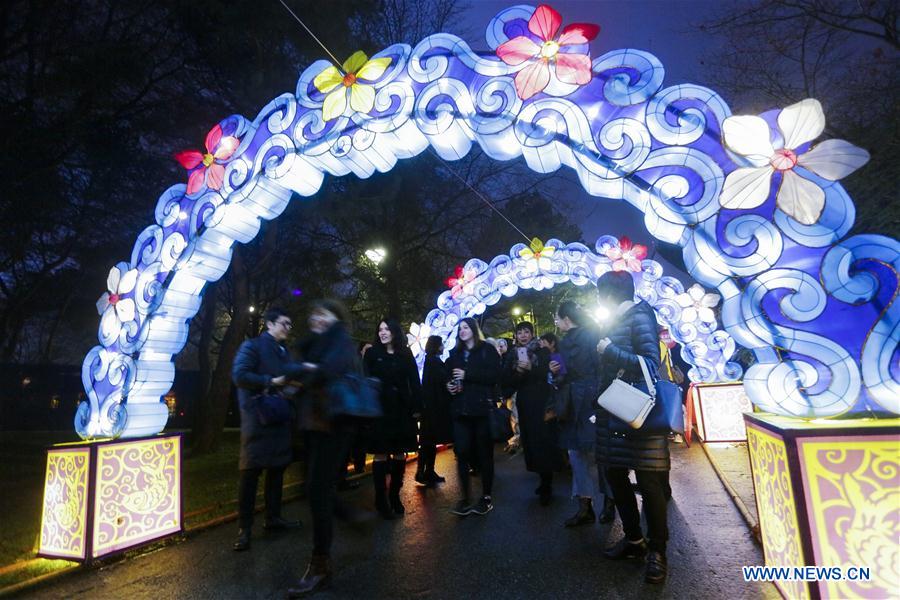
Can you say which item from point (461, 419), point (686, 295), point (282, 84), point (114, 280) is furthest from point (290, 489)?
point (686, 295)

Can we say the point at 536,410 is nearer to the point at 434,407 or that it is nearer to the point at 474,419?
the point at 474,419

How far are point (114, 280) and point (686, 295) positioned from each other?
9743mm

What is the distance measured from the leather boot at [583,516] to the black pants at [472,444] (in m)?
0.86

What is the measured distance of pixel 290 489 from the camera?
650cm

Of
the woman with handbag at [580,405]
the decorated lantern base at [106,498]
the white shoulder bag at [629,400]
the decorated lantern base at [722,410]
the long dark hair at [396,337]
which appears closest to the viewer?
the white shoulder bag at [629,400]

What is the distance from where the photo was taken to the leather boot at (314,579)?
10.3ft

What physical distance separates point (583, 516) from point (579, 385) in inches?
43.8

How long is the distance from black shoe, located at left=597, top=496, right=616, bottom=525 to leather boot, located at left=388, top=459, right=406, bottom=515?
1.89 meters

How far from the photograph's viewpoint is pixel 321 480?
3273 mm

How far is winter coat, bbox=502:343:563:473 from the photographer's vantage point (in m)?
5.28

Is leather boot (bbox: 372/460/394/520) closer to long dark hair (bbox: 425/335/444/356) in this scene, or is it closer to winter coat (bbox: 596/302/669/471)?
long dark hair (bbox: 425/335/444/356)

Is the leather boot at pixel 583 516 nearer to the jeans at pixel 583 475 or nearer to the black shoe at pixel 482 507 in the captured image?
the jeans at pixel 583 475

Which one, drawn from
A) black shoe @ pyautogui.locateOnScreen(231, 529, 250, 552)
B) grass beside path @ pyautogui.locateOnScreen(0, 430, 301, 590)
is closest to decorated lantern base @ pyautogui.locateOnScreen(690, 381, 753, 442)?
grass beside path @ pyautogui.locateOnScreen(0, 430, 301, 590)

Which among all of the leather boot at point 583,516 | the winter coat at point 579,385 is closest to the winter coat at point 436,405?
the winter coat at point 579,385
